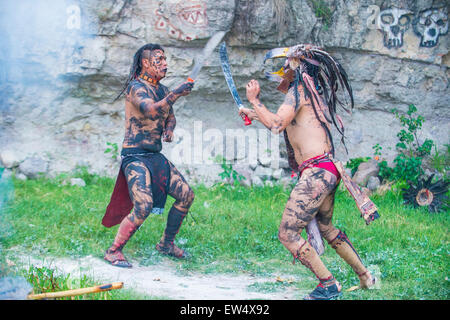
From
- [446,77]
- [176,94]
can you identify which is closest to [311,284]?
[176,94]

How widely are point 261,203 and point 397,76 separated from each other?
3.30 metres

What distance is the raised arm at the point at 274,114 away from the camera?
3.84m

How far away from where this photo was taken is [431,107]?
840 cm

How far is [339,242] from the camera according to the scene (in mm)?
4062

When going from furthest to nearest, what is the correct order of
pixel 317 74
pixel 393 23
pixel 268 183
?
1. pixel 393 23
2. pixel 268 183
3. pixel 317 74

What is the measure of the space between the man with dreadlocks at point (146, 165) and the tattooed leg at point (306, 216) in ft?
4.58

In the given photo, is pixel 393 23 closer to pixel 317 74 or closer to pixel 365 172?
pixel 365 172

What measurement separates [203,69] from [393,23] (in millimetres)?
3089

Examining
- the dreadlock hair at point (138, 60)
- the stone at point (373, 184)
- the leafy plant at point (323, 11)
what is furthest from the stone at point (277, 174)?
the dreadlock hair at point (138, 60)

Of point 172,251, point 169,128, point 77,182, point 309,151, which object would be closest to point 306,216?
point 309,151

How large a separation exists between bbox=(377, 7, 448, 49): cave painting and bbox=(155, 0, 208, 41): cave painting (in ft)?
9.30

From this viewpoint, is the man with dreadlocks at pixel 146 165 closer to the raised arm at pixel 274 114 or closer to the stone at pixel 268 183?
the raised arm at pixel 274 114

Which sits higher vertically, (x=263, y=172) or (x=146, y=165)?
(x=146, y=165)

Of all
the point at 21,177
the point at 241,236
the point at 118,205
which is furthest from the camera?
the point at 21,177
